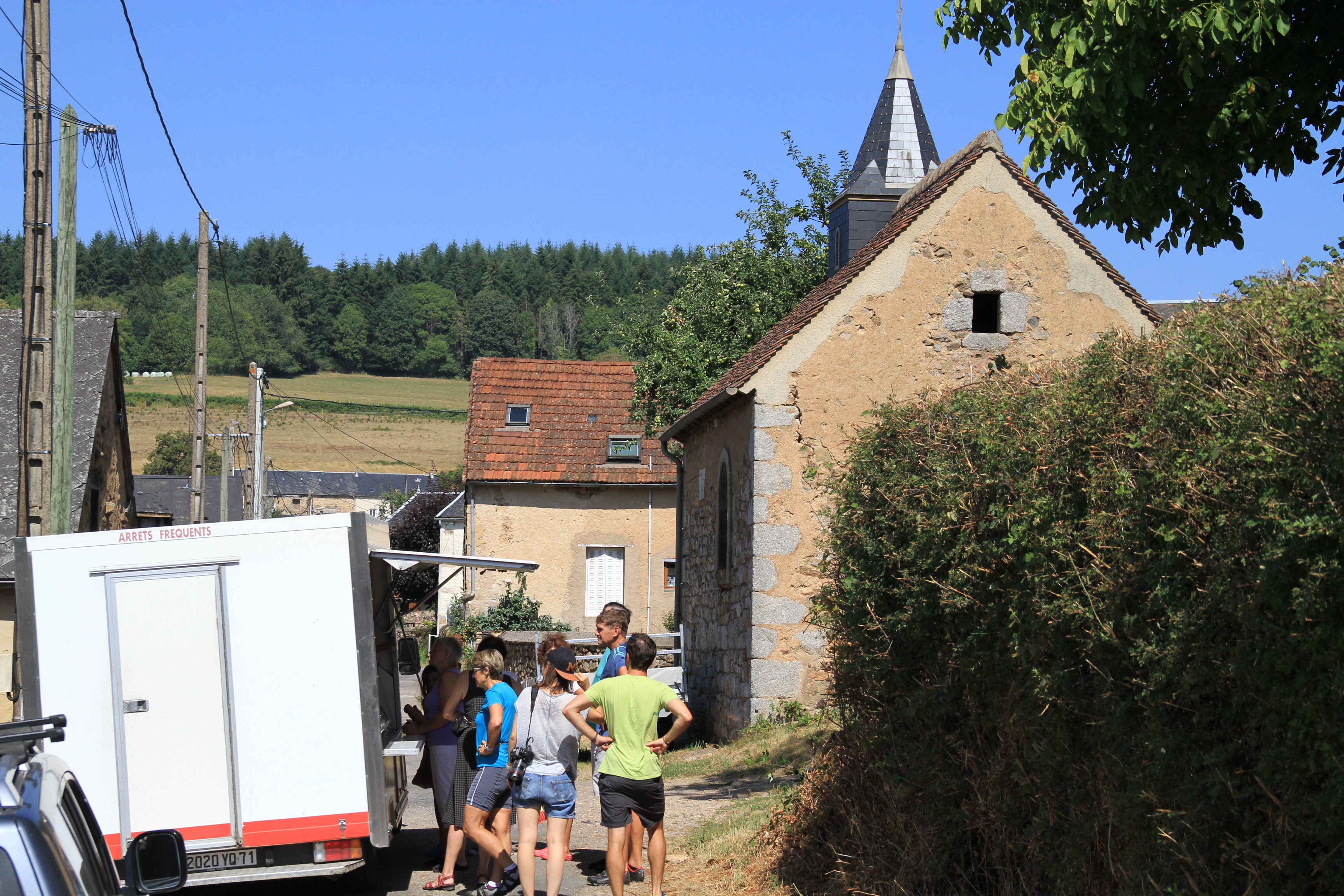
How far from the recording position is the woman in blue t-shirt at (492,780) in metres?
8.09

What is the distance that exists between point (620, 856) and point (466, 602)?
24040mm

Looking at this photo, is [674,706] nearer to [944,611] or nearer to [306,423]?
[944,611]

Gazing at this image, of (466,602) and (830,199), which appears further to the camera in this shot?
(466,602)

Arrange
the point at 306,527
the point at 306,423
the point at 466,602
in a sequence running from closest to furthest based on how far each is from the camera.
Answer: the point at 306,527, the point at 466,602, the point at 306,423

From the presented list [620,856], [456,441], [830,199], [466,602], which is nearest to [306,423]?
[456,441]

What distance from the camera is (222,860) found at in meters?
7.27

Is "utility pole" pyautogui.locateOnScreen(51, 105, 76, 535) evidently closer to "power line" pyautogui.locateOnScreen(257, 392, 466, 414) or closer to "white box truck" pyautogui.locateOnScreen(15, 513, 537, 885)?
"white box truck" pyautogui.locateOnScreen(15, 513, 537, 885)

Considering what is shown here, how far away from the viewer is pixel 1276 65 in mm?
6922

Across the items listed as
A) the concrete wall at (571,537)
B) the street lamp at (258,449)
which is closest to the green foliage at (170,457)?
the street lamp at (258,449)

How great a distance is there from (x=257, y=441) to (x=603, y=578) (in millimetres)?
9343

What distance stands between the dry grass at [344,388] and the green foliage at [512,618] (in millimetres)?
60015

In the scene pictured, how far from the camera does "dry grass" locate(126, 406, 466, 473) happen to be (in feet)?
262

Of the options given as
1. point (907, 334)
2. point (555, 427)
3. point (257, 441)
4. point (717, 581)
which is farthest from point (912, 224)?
point (257, 441)

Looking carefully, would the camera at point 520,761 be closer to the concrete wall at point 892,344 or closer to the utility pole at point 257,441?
the concrete wall at point 892,344
